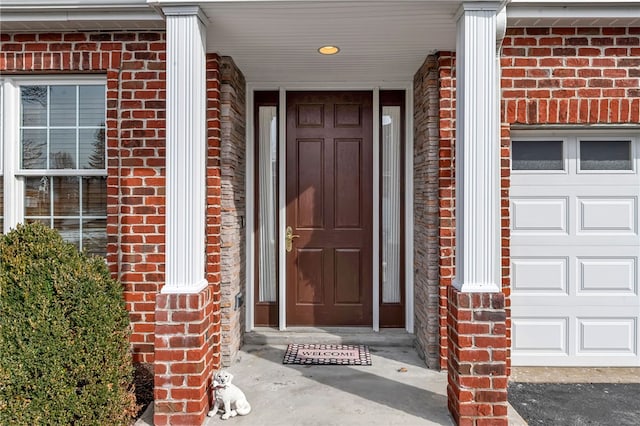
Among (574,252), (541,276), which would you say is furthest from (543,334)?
(574,252)

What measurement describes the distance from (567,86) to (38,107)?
4175 millimetres

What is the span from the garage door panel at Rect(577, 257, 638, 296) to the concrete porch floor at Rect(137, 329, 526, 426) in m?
1.48

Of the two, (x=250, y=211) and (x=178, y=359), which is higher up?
(x=250, y=211)

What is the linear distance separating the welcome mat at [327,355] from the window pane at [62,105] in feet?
8.65

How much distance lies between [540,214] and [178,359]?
3016 millimetres

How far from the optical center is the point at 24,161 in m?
3.61

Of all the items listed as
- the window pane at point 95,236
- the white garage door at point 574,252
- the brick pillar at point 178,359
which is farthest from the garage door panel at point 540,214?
the window pane at point 95,236

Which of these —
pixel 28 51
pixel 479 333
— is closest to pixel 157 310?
pixel 479 333

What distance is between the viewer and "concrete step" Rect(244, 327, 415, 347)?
4.20 metres

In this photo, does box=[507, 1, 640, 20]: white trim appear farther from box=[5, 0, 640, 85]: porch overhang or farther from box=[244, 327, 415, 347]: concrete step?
box=[244, 327, 415, 347]: concrete step

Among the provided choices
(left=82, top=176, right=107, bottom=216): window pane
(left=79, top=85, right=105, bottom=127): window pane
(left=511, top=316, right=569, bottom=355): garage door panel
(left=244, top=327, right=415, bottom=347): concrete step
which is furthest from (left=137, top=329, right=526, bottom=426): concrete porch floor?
(left=79, top=85, right=105, bottom=127): window pane

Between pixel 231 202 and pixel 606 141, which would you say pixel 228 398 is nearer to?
pixel 231 202

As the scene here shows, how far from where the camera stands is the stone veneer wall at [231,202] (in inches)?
146

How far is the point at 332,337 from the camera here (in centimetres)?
423
